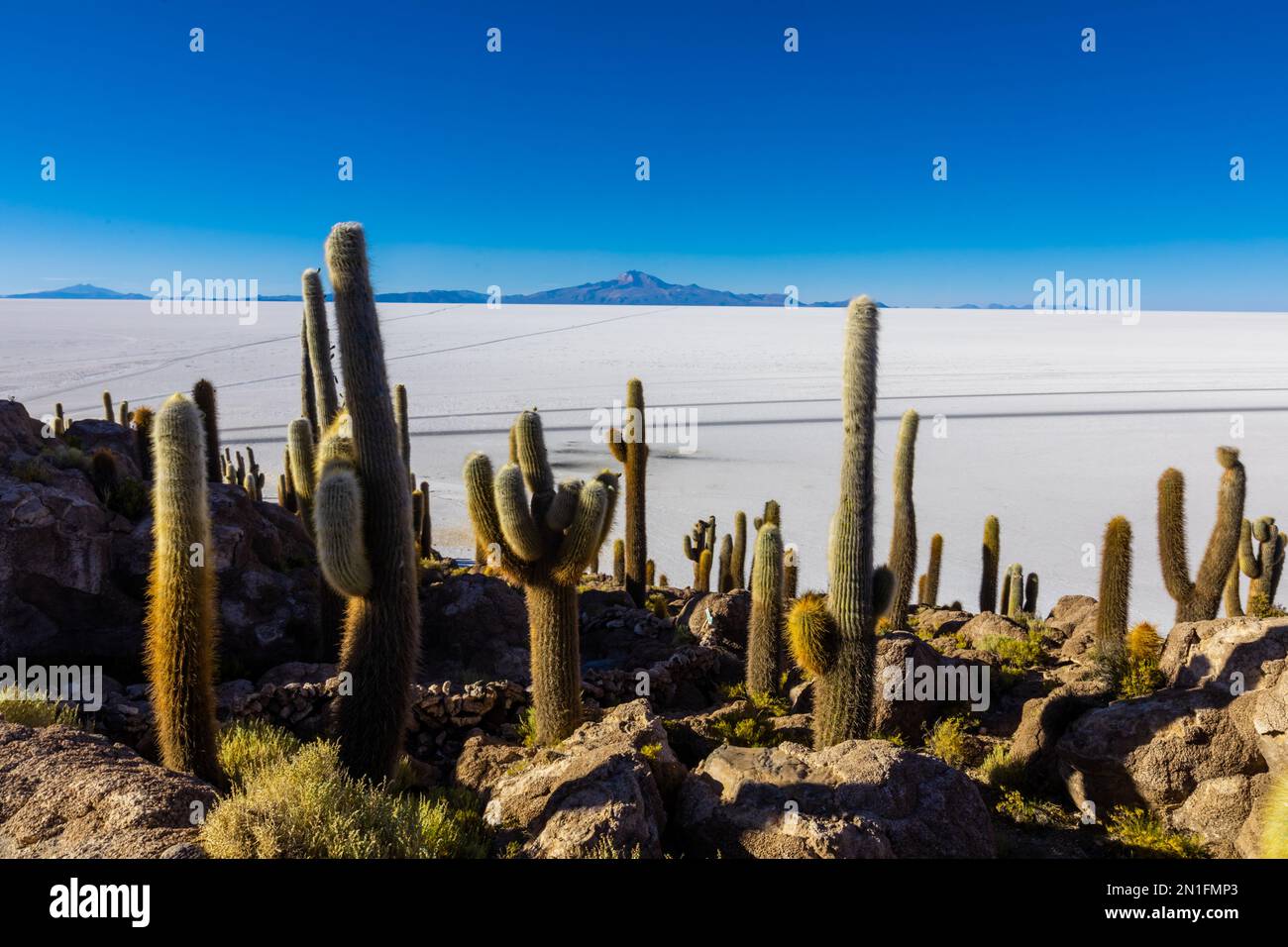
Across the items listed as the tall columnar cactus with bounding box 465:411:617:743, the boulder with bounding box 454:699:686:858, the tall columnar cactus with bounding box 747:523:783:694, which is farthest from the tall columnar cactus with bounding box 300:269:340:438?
the tall columnar cactus with bounding box 747:523:783:694

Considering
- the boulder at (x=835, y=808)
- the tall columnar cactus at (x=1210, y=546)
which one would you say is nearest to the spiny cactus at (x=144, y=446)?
the boulder at (x=835, y=808)

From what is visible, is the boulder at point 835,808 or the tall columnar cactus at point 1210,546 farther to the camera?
the tall columnar cactus at point 1210,546

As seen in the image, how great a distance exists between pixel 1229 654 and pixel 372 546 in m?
7.48

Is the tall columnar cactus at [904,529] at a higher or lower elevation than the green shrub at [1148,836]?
higher

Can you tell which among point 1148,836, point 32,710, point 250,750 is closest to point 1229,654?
point 1148,836

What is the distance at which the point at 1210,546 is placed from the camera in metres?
10.6

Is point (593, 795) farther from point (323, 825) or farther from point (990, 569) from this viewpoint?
point (990, 569)

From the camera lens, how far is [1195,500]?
24188 millimetres

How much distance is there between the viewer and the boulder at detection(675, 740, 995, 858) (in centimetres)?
473

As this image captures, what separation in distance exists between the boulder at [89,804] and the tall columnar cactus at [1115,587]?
939 centimetres

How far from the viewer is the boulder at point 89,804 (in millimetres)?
4227

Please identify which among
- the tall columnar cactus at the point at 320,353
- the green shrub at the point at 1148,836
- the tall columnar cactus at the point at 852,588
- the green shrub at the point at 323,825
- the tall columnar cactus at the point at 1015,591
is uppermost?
the tall columnar cactus at the point at 320,353

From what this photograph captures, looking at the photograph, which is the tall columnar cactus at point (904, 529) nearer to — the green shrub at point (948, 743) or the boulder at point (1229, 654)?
the green shrub at point (948, 743)

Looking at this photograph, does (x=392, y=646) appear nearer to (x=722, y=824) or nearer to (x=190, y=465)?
(x=190, y=465)
